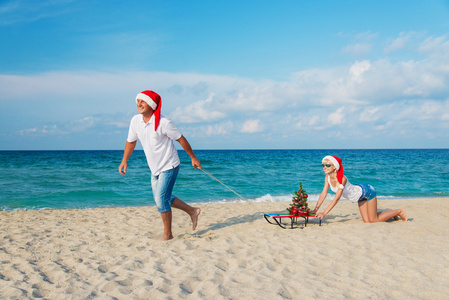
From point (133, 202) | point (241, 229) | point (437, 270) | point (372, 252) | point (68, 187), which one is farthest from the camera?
point (68, 187)

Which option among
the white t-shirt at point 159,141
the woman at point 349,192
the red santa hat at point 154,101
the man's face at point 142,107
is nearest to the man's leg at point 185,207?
the white t-shirt at point 159,141

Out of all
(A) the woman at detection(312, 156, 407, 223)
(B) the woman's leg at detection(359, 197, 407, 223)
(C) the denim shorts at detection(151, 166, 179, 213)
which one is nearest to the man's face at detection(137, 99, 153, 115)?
(C) the denim shorts at detection(151, 166, 179, 213)

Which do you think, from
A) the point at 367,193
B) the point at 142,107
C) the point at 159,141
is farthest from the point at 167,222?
the point at 367,193

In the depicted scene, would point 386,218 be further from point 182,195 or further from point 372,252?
point 182,195

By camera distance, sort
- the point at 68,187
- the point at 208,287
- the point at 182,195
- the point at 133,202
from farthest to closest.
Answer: the point at 68,187 < the point at 182,195 < the point at 133,202 < the point at 208,287

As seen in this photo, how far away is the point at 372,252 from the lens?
407 cm

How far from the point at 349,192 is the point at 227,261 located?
290cm

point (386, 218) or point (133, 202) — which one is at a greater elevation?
point (386, 218)

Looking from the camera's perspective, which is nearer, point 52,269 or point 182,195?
point 52,269

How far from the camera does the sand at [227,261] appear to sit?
9.75 feet

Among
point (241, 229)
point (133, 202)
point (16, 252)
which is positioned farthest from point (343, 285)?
point (133, 202)

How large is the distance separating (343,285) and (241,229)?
2.80m

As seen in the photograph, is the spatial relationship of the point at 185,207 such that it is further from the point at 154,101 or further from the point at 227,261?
the point at 154,101

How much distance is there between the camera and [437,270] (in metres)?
3.46
